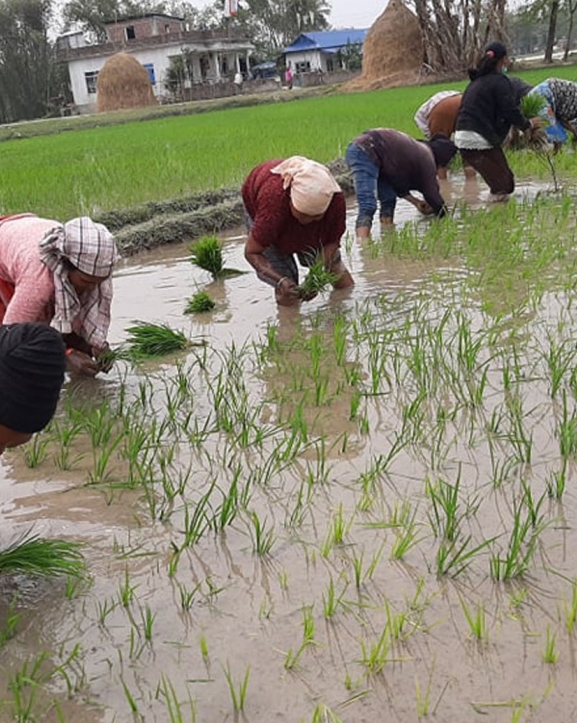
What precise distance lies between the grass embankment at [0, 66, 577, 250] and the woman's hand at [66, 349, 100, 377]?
3028mm

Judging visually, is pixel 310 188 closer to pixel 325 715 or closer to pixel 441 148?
pixel 325 715

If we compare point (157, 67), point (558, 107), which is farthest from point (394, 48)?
point (558, 107)

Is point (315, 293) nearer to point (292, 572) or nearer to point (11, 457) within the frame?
point (11, 457)

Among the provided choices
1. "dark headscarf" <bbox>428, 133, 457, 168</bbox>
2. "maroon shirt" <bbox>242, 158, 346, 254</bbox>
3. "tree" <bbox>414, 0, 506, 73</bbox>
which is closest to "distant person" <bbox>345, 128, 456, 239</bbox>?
"dark headscarf" <bbox>428, 133, 457, 168</bbox>

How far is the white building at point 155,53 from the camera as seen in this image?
40531mm

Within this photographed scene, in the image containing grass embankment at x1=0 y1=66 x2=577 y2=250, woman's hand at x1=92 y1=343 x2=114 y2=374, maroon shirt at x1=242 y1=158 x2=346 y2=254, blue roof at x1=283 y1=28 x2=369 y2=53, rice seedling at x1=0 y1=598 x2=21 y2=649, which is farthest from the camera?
blue roof at x1=283 y1=28 x2=369 y2=53

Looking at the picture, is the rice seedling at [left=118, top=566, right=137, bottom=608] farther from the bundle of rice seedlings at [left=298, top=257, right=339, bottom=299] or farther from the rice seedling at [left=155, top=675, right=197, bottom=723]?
the bundle of rice seedlings at [left=298, top=257, right=339, bottom=299]

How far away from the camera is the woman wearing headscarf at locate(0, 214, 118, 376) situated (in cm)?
309

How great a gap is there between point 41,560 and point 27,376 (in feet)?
1.45

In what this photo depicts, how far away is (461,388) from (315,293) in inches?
61.1

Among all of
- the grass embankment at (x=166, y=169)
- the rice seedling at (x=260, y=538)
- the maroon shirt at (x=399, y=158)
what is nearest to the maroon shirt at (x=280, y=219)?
the maroon shirt at (x=399, y=158)

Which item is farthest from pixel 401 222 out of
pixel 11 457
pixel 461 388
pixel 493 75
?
pixel 11 457

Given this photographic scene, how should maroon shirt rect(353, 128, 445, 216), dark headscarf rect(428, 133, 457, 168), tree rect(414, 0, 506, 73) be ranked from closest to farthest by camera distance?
maroon shirt rect(353, 128, 445, 216) → dark headscarf rect(428, 133, 457, 168) → tree rect(414, 0, 506, 73)

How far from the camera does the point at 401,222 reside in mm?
7008
